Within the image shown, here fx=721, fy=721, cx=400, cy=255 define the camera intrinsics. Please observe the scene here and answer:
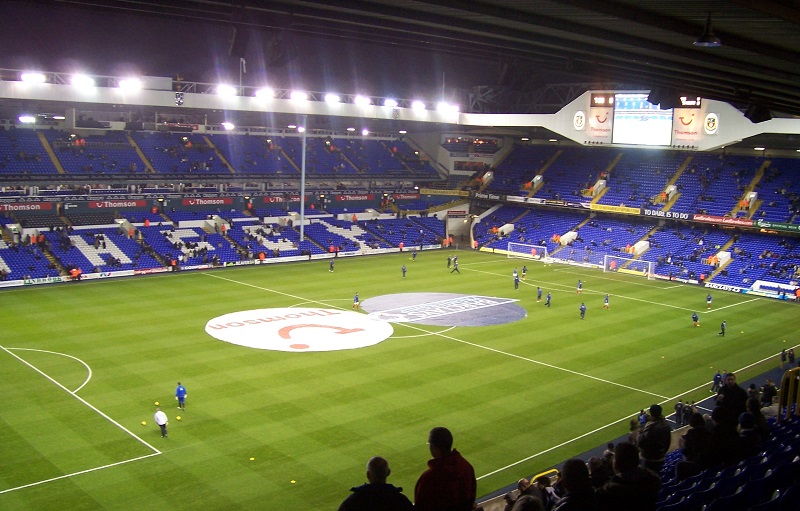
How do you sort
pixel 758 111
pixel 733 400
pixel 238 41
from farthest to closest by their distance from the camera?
pixel 758 111 → pixel 238 41 → pixel 733 400

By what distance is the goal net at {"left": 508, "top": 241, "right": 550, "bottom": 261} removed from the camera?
206ft

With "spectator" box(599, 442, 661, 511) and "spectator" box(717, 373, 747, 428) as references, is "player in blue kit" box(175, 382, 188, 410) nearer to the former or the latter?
"spectator" box(717, 373, 747, 428)

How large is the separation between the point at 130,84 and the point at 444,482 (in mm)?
43720

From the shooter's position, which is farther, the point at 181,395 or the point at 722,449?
the point at 181,395

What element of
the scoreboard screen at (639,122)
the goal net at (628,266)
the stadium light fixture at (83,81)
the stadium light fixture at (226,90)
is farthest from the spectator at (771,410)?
the stadium light fixture at (83,81)

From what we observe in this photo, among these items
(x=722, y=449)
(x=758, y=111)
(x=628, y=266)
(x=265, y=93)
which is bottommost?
(x=628, y=266)

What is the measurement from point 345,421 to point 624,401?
35.1 ft

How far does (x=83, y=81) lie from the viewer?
43.7 metres

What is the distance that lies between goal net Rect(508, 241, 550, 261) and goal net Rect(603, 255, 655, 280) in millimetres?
5512

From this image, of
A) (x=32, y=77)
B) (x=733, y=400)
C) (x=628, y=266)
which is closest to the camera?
(x=733, y=400)

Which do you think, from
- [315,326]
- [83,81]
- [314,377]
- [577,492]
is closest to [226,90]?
[83,81]

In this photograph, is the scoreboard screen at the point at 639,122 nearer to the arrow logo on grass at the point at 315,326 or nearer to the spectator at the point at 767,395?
the arrow logo on grass at the point at 315,326

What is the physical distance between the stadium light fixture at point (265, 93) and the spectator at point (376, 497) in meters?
47.4

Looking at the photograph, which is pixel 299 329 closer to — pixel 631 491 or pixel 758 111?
pixel 758 111
